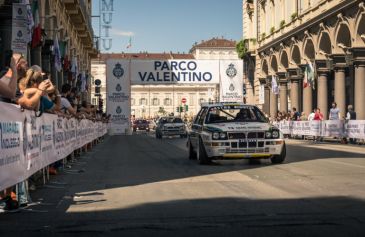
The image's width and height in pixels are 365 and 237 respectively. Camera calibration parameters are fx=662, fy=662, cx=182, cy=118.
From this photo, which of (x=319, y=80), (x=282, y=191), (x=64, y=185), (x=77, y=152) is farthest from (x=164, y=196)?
(x=319, y=80)

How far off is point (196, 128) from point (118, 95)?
3108 cm

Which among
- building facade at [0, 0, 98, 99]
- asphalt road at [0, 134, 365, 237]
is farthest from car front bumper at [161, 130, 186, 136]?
asphalt road at [0, 134, 365, 237]

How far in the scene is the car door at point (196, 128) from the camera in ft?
55.4

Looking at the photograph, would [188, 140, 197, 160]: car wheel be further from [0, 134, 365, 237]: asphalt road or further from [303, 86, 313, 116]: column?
[303, 86, 313, 116]: column

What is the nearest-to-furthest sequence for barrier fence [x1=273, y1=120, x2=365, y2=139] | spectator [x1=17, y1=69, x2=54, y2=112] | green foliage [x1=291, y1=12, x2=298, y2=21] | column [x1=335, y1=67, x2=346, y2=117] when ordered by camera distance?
spectator [x1=17, y1=69, x2=54, y2=112], barrier fence [x1=273, y1=120, x2=365, y2=139], column [x1=335, y1=67, x2=346, y2=117], green foliage [x1=291, y1=12, x2=298, y2=21]

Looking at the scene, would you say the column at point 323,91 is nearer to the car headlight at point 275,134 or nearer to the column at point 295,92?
the column at point 295,92

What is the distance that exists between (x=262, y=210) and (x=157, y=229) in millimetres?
1748

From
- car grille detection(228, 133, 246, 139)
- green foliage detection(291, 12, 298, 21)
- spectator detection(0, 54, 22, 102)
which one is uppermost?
green foliage detection(291, 12, 298, 21)

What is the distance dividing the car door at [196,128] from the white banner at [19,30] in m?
4.84

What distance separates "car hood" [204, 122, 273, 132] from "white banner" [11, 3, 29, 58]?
5.25 meters

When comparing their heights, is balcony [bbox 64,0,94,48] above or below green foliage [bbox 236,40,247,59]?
above

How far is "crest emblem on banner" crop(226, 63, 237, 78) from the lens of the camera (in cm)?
4575

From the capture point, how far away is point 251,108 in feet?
56.3

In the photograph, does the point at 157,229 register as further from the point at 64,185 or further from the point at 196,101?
the point at 196,101
